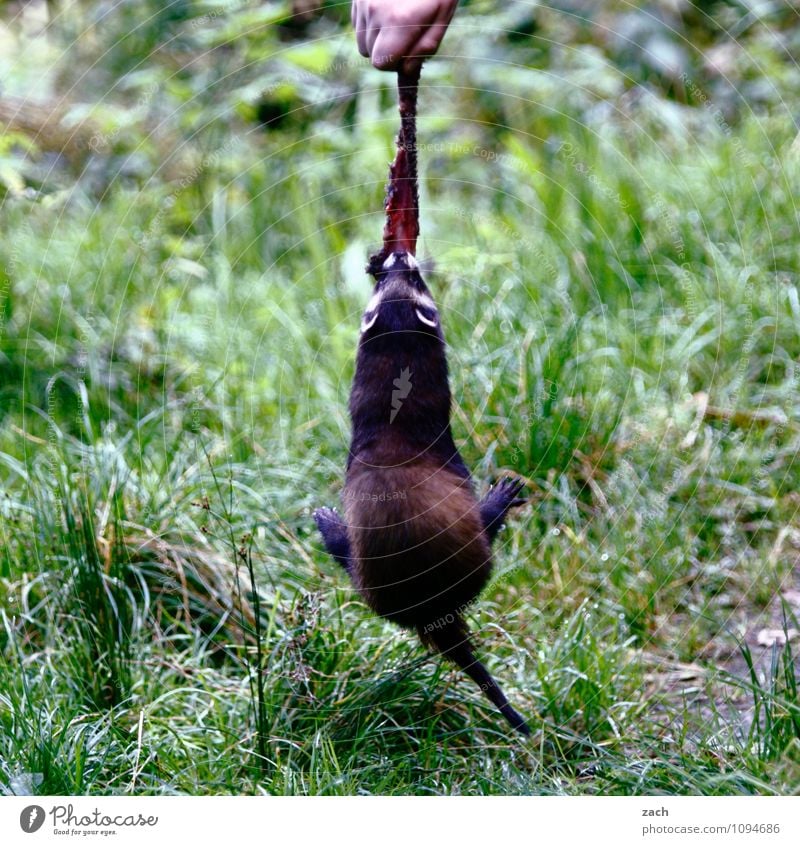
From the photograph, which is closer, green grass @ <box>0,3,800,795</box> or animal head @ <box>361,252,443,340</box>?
animal head @ <box>361,252,443,340</box>

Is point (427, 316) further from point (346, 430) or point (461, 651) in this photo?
point (346, 430)

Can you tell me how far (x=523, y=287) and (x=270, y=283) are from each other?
974 millimetres

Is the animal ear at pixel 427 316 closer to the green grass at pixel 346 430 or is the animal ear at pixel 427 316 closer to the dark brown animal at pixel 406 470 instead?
the dark brown animal at pixel 406 470

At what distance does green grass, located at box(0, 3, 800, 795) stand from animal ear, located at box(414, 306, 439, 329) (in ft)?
2.30

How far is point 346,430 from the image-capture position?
3104 millimetres

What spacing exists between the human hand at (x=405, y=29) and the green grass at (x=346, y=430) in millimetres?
1042

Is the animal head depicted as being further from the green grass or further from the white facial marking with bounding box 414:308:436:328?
the green grass

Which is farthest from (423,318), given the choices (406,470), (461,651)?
(461,651)

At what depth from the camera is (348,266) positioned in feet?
12.1

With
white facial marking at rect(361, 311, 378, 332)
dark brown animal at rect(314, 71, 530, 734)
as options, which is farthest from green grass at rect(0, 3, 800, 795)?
white facial marking at rect(361, 311, 378, 332)

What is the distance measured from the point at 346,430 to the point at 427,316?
1260 millimetres

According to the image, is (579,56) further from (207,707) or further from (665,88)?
(207,707)

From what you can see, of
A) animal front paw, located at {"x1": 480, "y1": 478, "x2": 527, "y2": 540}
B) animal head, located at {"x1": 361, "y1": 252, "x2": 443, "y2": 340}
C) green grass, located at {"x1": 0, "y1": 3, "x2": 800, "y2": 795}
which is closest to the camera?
animal head, located at {"x1": 361, "y1": 252, "x2": 443, "y2": 340}

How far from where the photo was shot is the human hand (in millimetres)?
1872
